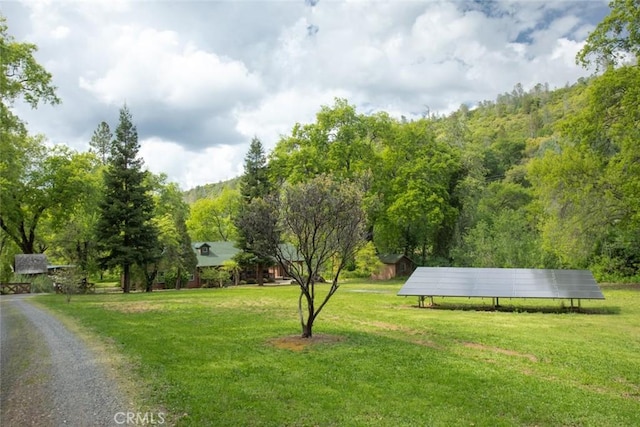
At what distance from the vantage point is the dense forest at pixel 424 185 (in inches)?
1005

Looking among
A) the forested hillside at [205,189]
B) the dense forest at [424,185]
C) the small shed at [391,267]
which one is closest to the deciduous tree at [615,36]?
the dense forest at [424,185]

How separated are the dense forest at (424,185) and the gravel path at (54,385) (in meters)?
8.19

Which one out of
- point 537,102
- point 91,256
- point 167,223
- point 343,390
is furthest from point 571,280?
point 537,102

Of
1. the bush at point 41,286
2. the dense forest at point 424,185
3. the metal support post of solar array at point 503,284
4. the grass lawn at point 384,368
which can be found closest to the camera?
the grass lawn at point 384,368

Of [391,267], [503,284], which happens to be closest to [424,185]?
[391,267]

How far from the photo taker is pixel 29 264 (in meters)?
37.4

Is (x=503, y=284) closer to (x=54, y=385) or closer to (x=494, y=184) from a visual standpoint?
(x=54, y=385)

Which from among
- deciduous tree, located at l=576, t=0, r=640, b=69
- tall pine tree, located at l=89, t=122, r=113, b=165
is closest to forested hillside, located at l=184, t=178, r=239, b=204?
Result: tall pine tree, located at l=89, t=122, r=113, b=165

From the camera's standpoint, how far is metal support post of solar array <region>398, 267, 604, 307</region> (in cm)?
1984

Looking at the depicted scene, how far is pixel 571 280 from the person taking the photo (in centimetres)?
2086

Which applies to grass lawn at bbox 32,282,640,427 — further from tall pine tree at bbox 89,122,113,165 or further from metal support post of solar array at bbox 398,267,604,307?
tall pine tree at bbox 89,122,113,165

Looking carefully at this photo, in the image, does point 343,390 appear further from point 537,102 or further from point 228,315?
point 537,102

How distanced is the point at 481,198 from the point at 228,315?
3795 cm

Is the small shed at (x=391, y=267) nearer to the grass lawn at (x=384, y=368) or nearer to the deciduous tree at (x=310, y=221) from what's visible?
the grass lawn at (x=384, y=368)
